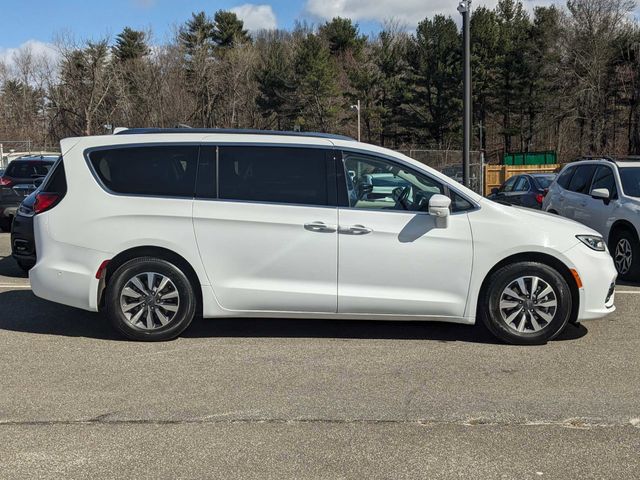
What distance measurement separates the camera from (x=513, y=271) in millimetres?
5676

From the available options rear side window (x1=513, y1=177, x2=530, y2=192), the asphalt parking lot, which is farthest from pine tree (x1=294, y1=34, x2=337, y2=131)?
the asphalt parking lot

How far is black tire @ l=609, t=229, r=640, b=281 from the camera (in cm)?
852

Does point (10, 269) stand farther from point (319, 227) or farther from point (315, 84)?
point (315, 84)

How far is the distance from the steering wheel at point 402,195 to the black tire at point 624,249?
4298mm

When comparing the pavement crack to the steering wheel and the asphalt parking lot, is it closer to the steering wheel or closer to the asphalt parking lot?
the asphalt parking lot

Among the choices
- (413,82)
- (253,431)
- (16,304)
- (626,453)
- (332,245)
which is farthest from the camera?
(413,82)

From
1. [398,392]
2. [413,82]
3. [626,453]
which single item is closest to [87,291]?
[398,392]

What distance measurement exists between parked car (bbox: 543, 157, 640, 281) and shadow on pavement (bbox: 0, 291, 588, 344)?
278 cm

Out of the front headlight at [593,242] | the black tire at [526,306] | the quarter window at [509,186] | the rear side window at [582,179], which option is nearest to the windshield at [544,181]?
the quarter window at [509,186]

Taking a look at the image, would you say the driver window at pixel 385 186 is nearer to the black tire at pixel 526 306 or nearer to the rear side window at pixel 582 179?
the black tire at pixel 526 306

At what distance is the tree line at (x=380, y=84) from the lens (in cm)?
5034

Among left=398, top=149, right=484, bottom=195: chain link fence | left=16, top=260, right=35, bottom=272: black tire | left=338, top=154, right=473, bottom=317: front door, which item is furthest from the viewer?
left=398, top=149, right=484, bottom=195: chain link fence

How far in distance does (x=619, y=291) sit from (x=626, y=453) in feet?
15.9

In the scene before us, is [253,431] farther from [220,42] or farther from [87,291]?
[220,42]
